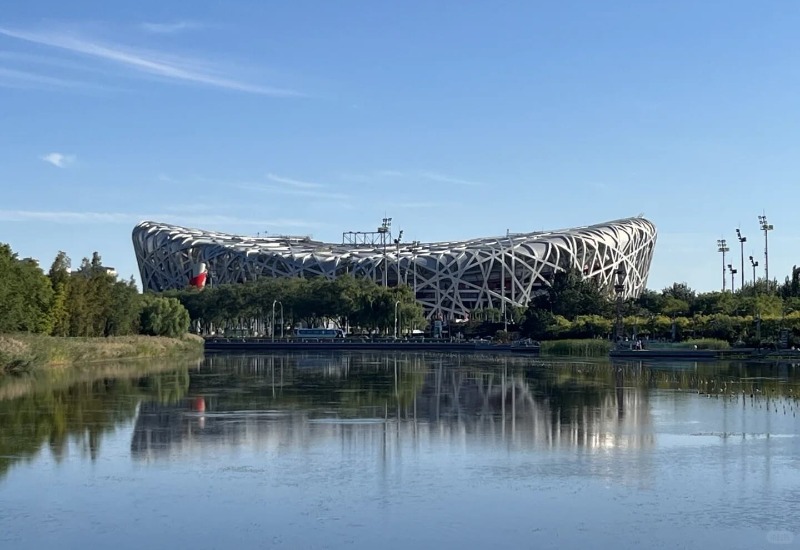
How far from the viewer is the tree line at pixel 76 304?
175ft

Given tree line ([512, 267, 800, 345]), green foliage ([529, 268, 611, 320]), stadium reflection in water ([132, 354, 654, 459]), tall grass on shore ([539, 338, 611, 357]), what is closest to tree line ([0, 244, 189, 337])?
stadium reflection in water ([132, 354, 654, 459])

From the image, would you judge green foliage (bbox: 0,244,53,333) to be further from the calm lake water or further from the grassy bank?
the calm lake water

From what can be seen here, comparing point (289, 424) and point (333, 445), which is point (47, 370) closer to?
point (289, 424)

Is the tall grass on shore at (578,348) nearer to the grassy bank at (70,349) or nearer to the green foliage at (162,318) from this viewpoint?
the grassy bank at (70,349)

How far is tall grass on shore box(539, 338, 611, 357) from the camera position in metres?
77.6

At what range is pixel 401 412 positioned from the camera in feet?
99.1

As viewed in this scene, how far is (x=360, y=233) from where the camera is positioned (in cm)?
15750

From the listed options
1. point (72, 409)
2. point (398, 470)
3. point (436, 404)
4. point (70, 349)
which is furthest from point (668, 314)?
point (398, 470)

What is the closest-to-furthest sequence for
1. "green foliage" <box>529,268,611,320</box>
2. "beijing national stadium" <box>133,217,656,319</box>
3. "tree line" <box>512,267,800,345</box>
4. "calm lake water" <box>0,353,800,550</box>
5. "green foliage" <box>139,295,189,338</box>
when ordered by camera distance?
"calm lake water" <box>0,353,800,550</box> < "tree line" <box>512,267,800,345</box> < "green foliage" <box>139,295,189,338</box> < "green foliage" <box>529,268,611,320</box> < "beijing national stadium" <box>133,217,656,319</box>

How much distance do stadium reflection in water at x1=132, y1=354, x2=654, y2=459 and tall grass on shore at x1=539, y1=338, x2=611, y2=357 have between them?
27.3 meters

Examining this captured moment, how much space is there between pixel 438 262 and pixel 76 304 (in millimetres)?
71639

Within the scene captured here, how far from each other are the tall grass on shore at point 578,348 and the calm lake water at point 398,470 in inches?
1578

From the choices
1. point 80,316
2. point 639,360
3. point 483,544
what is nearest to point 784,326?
point 639,360

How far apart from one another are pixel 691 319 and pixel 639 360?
20580mm
